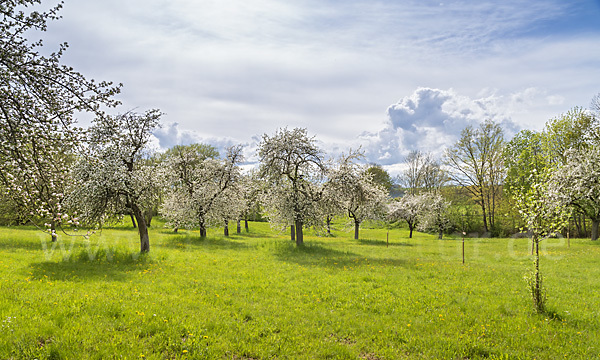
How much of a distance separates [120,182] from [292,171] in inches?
503

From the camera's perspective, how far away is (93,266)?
15266 mm

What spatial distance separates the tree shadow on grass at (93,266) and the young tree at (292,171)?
34.5ft

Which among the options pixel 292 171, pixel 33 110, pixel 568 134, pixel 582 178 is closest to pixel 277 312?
pixel 33 110

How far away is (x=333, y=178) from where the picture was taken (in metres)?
25.9

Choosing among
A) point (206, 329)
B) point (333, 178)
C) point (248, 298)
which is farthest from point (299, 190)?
point (206, 329)

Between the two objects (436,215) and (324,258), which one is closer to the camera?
(324,258)

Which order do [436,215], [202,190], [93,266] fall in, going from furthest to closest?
[436,215]
[202,190]
[93,266]

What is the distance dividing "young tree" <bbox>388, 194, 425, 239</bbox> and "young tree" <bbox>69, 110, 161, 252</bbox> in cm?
4058

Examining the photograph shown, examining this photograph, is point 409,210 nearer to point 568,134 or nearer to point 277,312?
point 568,134

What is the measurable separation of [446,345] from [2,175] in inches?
412

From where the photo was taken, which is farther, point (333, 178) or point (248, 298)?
point (333, 178)

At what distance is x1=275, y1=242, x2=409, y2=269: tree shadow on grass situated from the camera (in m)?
18.9

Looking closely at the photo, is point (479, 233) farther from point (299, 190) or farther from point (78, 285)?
point (78, 285)

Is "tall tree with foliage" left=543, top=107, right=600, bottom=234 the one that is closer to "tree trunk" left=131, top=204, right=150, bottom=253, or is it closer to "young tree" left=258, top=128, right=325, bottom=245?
"young tree" left=258, top=128, right=325, bottom=245
